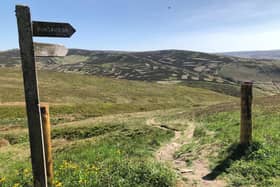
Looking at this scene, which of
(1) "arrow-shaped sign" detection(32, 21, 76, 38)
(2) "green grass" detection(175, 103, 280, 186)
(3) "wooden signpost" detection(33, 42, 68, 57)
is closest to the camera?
(1) "arrow-shaped sign" detection(32, 21, 76, 38)

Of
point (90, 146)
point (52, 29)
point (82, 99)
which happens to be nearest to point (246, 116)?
point (90, 146)

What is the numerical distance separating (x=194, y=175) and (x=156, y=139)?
5.33m

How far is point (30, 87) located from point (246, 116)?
7.61 metres

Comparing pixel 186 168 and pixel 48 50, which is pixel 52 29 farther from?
pixel 186 168

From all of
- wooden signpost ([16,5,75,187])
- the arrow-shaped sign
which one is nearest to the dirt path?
wooden signpost ([16,5,75,187])

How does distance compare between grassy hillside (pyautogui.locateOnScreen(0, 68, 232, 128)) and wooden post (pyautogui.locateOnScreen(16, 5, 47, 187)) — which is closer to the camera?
wooden post (pyautogui.locateOnScreen(16, 5, 47, 187))

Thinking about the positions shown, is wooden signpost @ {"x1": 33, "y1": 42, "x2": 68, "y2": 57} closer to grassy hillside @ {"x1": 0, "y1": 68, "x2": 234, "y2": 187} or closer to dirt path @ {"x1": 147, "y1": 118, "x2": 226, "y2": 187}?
grassy hillside @ {"x1": 0, "y1": 68, "x2": 234, "y2": 187}

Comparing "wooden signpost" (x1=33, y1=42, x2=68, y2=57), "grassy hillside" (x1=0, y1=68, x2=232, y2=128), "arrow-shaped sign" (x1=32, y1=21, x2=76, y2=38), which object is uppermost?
"arrow-shaped sign" (x1=32, y1=21, x2=76, y2=38)

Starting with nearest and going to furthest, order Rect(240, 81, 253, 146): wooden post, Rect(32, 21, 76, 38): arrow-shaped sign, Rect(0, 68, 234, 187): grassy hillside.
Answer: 1. Rect(32, 21, 76, 38): arrow-shaped sign
2. Rect(0, 68, 234, 187): grassy hillside
3. Rect(240, 81, 253, 146): wooden post

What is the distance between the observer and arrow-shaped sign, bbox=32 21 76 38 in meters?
5.27

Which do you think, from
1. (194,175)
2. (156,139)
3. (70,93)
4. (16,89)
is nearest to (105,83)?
(70,93)

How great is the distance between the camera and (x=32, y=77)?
5137mm

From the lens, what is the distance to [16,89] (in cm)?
6200

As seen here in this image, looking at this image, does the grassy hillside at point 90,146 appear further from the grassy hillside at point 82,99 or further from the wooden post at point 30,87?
the wooden post at point 30,87
